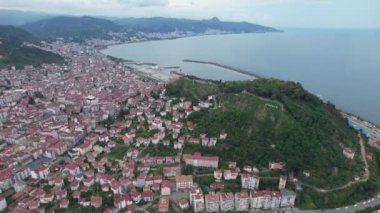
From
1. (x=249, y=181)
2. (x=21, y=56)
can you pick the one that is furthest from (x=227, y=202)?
(x=21, y=56)

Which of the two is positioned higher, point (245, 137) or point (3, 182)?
point (245, 137)

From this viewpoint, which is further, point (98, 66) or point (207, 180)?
point (98, 66)

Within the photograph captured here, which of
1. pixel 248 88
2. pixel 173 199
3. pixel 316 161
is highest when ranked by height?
pixel 248 88

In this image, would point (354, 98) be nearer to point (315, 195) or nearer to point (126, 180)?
point (315, 195)

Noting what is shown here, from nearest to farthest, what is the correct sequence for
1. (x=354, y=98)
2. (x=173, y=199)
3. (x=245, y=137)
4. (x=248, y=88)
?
1. (x=173, y=199)
2. (x=245, y=137)
3. (x=248, y=88)
4. (x=354, y=98)

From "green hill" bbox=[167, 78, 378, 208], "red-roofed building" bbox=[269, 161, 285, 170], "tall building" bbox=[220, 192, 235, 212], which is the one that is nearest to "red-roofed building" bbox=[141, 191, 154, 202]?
"tall building" bbox=[220, 192, 235, 212]

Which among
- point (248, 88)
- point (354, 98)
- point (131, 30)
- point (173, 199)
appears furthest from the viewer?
point (131, 30)

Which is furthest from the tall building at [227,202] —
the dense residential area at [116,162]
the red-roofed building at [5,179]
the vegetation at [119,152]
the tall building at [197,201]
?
the red-roofed building at [5,179]

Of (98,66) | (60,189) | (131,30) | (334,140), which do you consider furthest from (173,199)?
(131,30)
